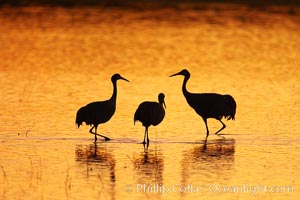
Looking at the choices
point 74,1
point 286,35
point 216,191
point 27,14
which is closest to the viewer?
point 216,191

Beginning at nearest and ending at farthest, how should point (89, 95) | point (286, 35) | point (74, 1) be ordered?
point (89, 95)
point (286, 35)
point (74, 1)

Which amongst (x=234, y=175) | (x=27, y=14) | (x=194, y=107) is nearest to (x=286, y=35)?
(x=27, y=14)

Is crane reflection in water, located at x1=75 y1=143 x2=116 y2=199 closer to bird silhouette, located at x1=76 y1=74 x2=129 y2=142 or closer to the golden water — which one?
the golden water

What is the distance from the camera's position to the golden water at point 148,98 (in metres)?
15.6

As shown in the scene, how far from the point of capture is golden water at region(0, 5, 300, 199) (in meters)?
15.6

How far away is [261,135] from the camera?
785 inches

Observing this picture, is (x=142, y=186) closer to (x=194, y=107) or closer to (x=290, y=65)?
(x=194, y=107)

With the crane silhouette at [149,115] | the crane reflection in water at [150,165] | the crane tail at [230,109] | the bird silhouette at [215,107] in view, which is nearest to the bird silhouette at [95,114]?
the crane silhouette at [149,115]

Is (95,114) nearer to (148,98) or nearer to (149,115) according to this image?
(149,115)

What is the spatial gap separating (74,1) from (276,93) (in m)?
25.1

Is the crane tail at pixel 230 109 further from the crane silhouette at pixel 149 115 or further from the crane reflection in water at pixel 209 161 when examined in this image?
the crane silhouette at pixel 149 115

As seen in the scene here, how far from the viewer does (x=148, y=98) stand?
24562mm

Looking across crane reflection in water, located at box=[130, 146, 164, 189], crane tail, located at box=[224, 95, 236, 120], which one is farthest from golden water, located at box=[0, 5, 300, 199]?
crane tail, located at box=[224, 95, 236, 120]

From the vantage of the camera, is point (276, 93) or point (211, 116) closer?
point (211, 116)
